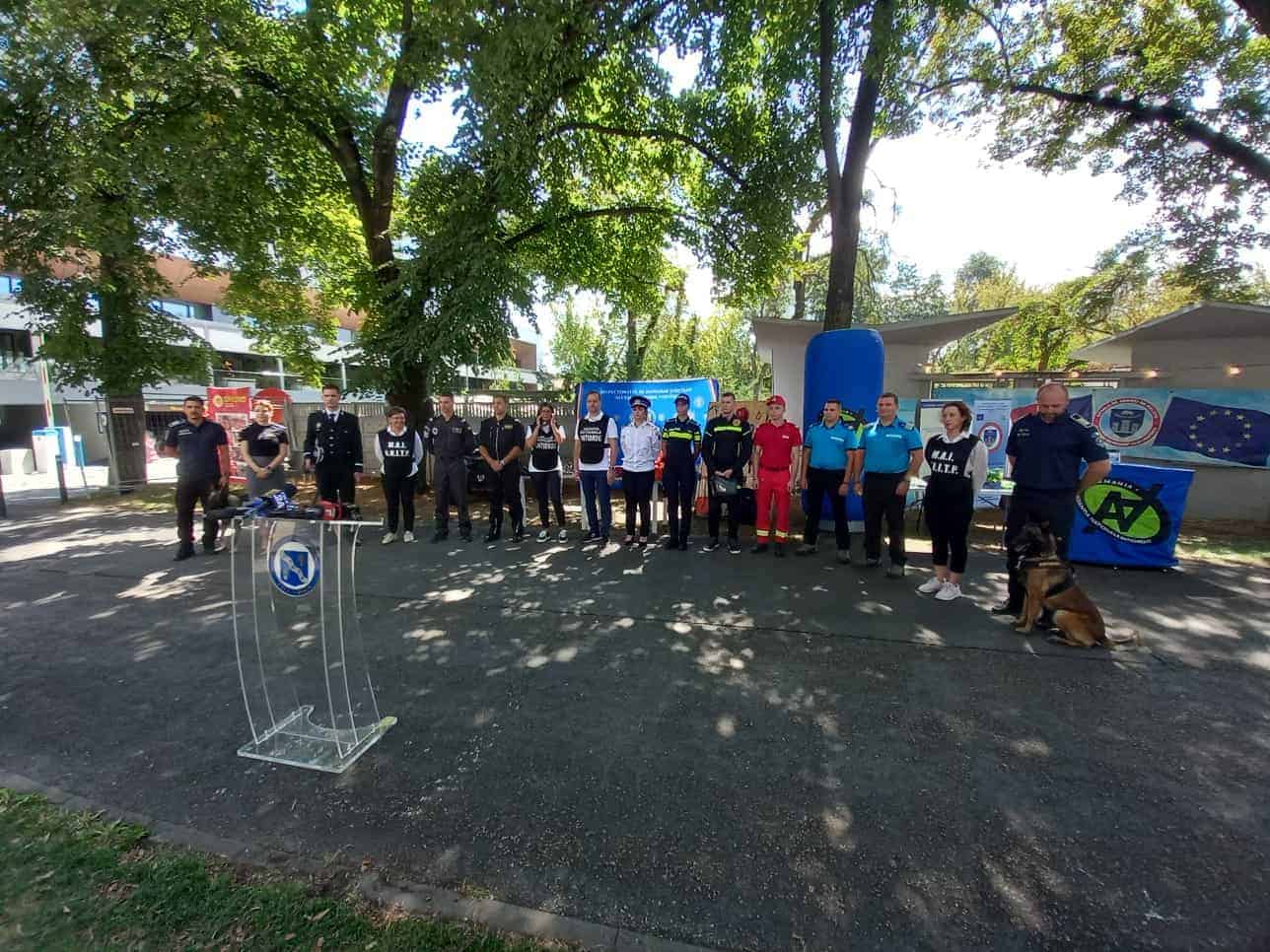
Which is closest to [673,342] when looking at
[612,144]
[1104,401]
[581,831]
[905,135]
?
[612,144]

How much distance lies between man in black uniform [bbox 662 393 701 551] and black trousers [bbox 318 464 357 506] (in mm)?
4113

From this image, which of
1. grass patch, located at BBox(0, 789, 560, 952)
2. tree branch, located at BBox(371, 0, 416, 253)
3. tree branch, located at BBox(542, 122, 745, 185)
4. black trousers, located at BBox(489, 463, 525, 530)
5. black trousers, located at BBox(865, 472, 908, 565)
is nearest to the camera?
grass patch, located at BBox(0, 789, 560, 952)

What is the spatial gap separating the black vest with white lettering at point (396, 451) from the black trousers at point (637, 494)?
2878 millimetres

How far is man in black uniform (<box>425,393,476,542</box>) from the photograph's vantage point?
7.12 m

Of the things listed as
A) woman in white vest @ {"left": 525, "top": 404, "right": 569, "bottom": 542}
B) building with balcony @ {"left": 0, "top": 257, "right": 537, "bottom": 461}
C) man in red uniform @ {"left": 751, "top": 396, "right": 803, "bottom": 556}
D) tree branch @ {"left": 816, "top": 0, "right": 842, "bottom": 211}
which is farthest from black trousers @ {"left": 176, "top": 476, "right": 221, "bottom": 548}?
building with balcony @ {"left": 0, "top": 257, "right": 537, "bottom": 461}

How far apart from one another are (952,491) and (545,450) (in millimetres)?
4915

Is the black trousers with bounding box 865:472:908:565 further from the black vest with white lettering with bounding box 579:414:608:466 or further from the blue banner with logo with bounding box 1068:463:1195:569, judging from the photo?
the black vest with white lettering with bounding box 579:414:608:466

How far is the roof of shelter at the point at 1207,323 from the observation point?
25.8 ft

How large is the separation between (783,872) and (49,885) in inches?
110

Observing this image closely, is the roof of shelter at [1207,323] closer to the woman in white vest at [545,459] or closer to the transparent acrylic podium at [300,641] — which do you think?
the woman in white vest at [545,459]

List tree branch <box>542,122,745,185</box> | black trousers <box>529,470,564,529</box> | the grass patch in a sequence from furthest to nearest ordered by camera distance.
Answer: tree branch <box>542,122,745,185</box>
black trousers <box>529,470,564,529</box>
the grass patch

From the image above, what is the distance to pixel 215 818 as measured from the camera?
2410 millimetres

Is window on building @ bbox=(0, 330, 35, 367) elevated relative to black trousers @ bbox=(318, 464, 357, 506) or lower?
elevated

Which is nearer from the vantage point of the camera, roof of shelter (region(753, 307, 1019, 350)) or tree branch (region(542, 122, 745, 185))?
roof of shelter (region(753, 307, 1019, 350))
